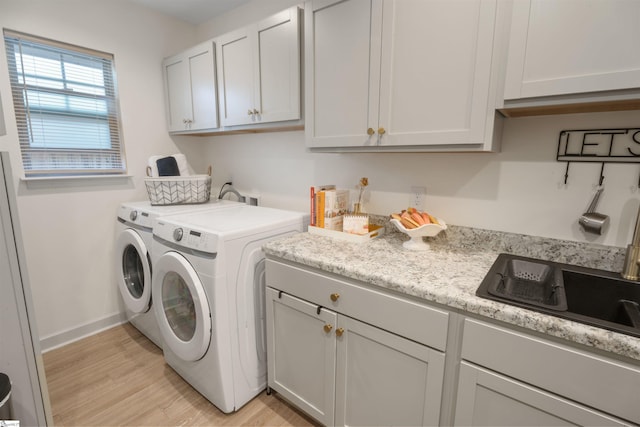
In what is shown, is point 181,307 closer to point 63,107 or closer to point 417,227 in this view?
point 417,227

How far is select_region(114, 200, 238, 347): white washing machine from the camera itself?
78.5 inches

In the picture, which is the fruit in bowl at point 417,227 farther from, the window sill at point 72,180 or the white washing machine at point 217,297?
the window sill at point 72,180

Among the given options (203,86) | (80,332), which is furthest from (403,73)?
(80,332)

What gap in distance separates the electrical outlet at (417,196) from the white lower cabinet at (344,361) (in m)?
0.70

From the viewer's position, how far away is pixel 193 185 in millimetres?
2307

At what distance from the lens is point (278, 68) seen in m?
1.78

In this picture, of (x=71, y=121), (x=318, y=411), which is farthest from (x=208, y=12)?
(x=318, y=411)

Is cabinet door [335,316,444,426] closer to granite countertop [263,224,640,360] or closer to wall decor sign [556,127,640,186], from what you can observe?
granite countertop [263,224,640,360]

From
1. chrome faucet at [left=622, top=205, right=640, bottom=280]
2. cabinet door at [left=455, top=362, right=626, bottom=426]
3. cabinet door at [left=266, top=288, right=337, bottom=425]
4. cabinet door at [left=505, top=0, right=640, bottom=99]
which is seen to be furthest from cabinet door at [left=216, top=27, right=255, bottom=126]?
chrome faucet at [left=622, top=205, right=640, bottom=280]

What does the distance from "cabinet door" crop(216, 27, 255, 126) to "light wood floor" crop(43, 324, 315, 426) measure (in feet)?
5.64

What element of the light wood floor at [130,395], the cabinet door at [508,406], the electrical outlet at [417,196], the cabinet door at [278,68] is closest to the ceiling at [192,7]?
the cabinet door at [278,68]

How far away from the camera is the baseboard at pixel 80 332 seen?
220 centimetres

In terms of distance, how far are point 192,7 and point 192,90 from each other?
2.19 ft

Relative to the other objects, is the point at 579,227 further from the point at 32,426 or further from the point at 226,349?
the point at 32,426
